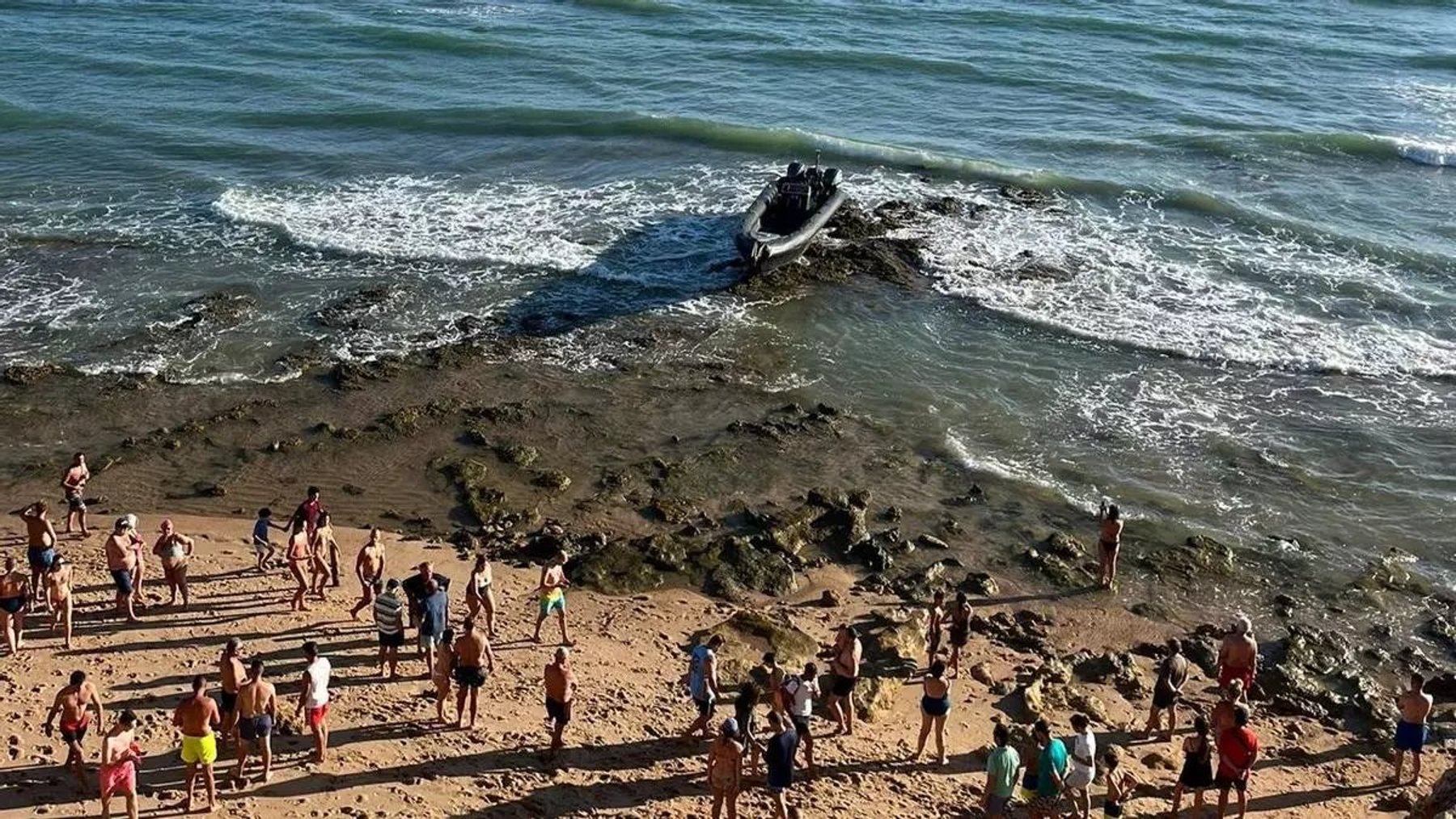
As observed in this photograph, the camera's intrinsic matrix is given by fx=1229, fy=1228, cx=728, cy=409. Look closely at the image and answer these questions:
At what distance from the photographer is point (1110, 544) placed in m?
15.0

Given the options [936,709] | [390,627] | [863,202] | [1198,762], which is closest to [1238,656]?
[1198,762]

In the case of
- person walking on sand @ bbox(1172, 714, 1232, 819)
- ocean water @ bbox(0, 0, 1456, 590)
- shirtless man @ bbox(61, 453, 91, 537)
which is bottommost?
shirtless man @ bbox(61, 453, 91, 537)

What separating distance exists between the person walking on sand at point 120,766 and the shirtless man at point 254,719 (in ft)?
2.78

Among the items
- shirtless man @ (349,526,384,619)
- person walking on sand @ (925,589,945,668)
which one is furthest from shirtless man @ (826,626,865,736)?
shirtless man @ (349,526,384,619)

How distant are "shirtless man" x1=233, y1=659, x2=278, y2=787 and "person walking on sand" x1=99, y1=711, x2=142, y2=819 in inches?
33.4

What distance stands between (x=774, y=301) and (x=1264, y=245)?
10.6 m

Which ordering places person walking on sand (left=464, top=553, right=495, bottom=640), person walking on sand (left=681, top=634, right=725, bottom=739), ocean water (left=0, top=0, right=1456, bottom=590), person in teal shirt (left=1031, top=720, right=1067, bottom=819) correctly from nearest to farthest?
person in teal shirt (left=1031, top=720, right=1067, bottom=819) < person walking on sand (left=681, top=634, right=725, bottom=739) < person walking on sand (left=464, top=553, right=495, bottom=640) < ocean water (left=0, top=0, right=1456, bottom=590)

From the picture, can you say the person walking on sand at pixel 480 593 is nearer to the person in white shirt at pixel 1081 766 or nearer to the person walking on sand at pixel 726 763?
the person walking on sand at pixel 726 763

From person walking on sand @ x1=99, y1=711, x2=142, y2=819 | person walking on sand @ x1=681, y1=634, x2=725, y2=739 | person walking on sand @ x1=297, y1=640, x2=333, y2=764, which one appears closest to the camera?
person walking on sand @ x1=99, y1=711, x2=142, y2=819

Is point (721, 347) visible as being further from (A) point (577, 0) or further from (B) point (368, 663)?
(A) point (577, 0)

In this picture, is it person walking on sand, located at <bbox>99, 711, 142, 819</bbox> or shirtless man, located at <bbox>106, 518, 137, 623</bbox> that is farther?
shirtless man, located at <bbox>106, 518, 137, 623</bbox>

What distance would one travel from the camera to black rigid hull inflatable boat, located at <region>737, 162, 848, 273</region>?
22.7 metres

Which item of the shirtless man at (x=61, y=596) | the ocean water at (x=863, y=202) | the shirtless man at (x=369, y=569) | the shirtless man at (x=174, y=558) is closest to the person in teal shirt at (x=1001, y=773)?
the shirtless man at (x=369, y=569)

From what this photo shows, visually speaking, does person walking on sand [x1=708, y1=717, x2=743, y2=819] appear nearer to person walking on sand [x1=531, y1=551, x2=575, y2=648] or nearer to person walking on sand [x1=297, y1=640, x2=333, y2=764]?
person walking on sand [x1=531, y1=551, x2=575, y2=648]
